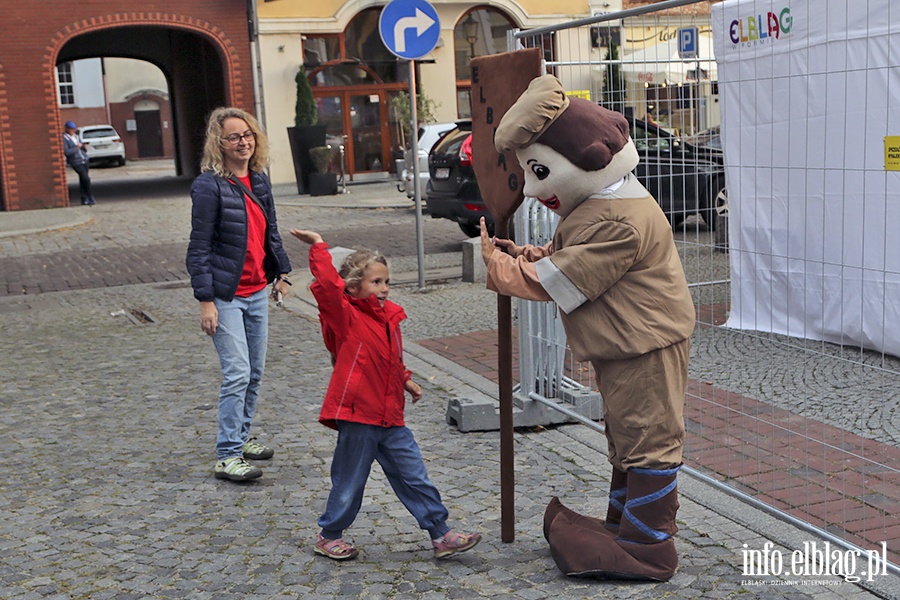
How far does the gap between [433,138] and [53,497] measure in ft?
47.7

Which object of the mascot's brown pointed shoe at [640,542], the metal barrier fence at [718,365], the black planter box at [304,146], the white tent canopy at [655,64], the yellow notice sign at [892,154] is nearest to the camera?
the mascot's brown pointed shoe at [640,542]

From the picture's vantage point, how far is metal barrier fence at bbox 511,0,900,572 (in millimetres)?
4668

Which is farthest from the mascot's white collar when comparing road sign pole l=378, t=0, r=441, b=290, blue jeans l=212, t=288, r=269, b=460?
road sign pole l=378, t=0, r=441, b=290

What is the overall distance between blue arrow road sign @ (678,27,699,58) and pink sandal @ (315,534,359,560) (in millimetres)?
3141

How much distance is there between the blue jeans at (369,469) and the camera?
4.13 m

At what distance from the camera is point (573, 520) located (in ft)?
13.4

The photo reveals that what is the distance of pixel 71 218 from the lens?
19.0 meters

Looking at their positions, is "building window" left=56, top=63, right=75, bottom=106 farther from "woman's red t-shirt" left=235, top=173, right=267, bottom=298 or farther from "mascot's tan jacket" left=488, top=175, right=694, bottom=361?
"mascot's tan jacket" left=488, top=175, right=694, bottom=361

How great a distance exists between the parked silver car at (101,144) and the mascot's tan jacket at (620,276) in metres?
40.3

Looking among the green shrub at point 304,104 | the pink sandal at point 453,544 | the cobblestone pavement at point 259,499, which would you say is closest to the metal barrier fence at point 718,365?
the cobblestone pavement at point 259,499

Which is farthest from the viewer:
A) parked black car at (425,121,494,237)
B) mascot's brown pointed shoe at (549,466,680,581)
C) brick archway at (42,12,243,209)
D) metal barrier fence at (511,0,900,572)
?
brick archway at (42,12,243,209)

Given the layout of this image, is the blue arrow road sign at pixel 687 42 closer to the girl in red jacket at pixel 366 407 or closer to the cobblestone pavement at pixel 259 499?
the cobblestone pavement at pixel 259 499

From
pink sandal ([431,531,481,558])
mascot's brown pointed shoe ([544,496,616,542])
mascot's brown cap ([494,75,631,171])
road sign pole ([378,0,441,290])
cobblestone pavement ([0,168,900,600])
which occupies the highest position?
road sign pole ([378,0,441,290])

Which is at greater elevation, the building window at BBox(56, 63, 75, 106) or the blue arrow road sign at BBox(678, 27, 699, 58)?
the building window at BBox(56, 63, 75, 106)
